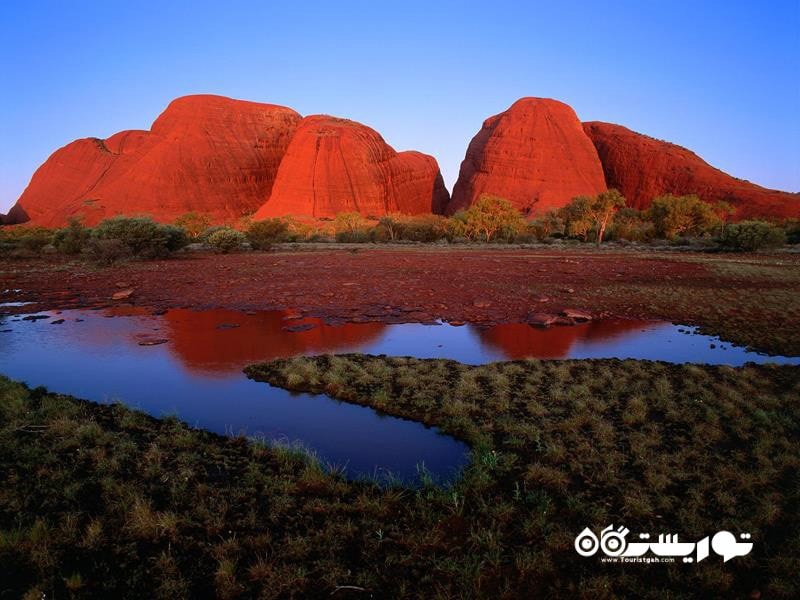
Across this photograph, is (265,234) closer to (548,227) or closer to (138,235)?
(138,235)

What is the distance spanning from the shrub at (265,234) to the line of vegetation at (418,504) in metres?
33.4

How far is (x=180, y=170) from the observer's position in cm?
8106

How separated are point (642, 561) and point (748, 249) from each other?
39146mm

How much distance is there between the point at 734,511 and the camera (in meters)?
4.19

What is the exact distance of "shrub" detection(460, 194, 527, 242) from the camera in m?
49.8

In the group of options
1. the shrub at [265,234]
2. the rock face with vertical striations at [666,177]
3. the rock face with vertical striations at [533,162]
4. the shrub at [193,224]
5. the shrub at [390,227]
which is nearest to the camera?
the shrub at [265,234]

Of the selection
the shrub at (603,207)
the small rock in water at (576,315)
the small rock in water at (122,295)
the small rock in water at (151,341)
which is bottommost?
the small rock in water at (151,341)

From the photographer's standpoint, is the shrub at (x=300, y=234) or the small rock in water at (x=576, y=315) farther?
the shrub at (x=300, y=234)

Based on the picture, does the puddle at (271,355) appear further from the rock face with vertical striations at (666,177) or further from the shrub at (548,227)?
the rock face with vertical striations at (666,177)

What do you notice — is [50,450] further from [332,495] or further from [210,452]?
[332,495]

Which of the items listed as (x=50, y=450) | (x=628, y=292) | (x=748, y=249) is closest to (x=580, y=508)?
(x=50, y=450)

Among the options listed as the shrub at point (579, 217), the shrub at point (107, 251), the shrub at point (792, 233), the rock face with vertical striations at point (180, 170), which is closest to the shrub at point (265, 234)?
the shrub at point (107, 251)
